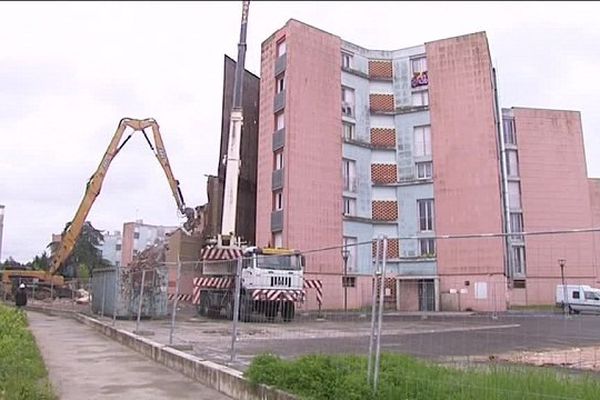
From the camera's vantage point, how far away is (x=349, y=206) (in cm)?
4297

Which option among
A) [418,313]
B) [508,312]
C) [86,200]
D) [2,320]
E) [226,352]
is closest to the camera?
[508,312]

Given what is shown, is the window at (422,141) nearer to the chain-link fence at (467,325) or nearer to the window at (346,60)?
the window at (346,60)

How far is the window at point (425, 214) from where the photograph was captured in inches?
1699

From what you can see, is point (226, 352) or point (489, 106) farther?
point (489, 106)

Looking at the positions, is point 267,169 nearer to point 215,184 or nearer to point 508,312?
point 215,184

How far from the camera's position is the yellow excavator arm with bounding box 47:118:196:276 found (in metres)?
32.9

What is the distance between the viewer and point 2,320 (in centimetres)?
1506

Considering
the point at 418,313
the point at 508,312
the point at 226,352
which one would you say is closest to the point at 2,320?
the point at 226,352

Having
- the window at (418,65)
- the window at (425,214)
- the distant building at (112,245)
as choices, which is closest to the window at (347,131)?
the window at (418,65)

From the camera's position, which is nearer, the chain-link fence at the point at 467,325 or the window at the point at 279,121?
the chain-link fence at the point at 467,325

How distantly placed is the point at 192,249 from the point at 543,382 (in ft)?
141

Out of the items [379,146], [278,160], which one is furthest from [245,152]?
[379,146]

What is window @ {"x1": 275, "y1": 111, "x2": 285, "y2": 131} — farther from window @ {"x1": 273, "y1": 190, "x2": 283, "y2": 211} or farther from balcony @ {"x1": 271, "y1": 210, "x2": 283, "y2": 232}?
balcony @ {"x1": 271, "y1": 210, "x2": 283, "y2": 232}

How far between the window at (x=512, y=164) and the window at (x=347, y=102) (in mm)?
15466
